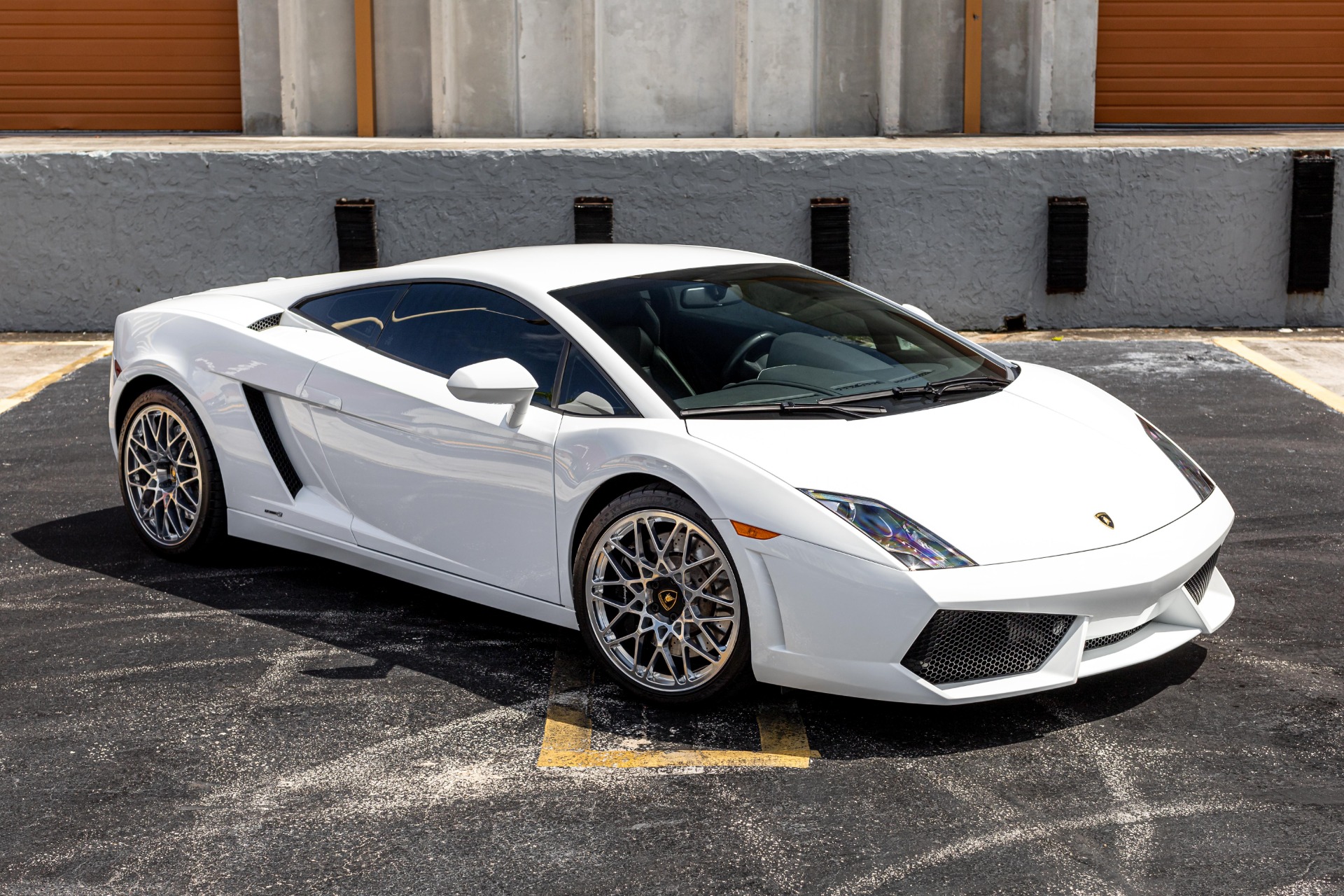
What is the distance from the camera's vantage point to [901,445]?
4.06 metres

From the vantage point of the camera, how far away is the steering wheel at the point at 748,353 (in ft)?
14.7

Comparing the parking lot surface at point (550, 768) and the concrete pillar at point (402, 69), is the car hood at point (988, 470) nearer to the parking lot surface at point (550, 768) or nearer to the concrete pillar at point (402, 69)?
the parking lot surface at point (550, 768)

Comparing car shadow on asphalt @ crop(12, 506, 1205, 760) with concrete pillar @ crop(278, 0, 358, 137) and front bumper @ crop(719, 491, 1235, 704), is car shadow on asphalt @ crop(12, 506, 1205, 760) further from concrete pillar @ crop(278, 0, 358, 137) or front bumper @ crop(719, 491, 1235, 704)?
concrete pillar @ crop(278, 0, 358, 137)

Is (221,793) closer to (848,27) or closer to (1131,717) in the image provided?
(1131,717)

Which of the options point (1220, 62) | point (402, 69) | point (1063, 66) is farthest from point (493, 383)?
point (1220, 62)

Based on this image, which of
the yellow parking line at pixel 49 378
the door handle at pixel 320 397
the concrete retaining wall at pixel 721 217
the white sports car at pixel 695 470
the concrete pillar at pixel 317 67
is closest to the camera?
the white sports car at pixel 695 470

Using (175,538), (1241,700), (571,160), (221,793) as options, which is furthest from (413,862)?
(571,160)

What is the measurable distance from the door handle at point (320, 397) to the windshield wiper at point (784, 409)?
144cm

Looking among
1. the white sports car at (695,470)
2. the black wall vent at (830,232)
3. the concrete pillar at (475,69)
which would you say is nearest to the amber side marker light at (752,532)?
the white sports car at (695,470)

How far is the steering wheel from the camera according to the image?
14.7 ft

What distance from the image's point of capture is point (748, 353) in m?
4.58

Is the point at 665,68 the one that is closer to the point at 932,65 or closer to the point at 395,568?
the point at 932,65

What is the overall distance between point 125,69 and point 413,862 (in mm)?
13965

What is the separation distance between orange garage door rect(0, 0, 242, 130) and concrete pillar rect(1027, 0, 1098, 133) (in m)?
8.49
